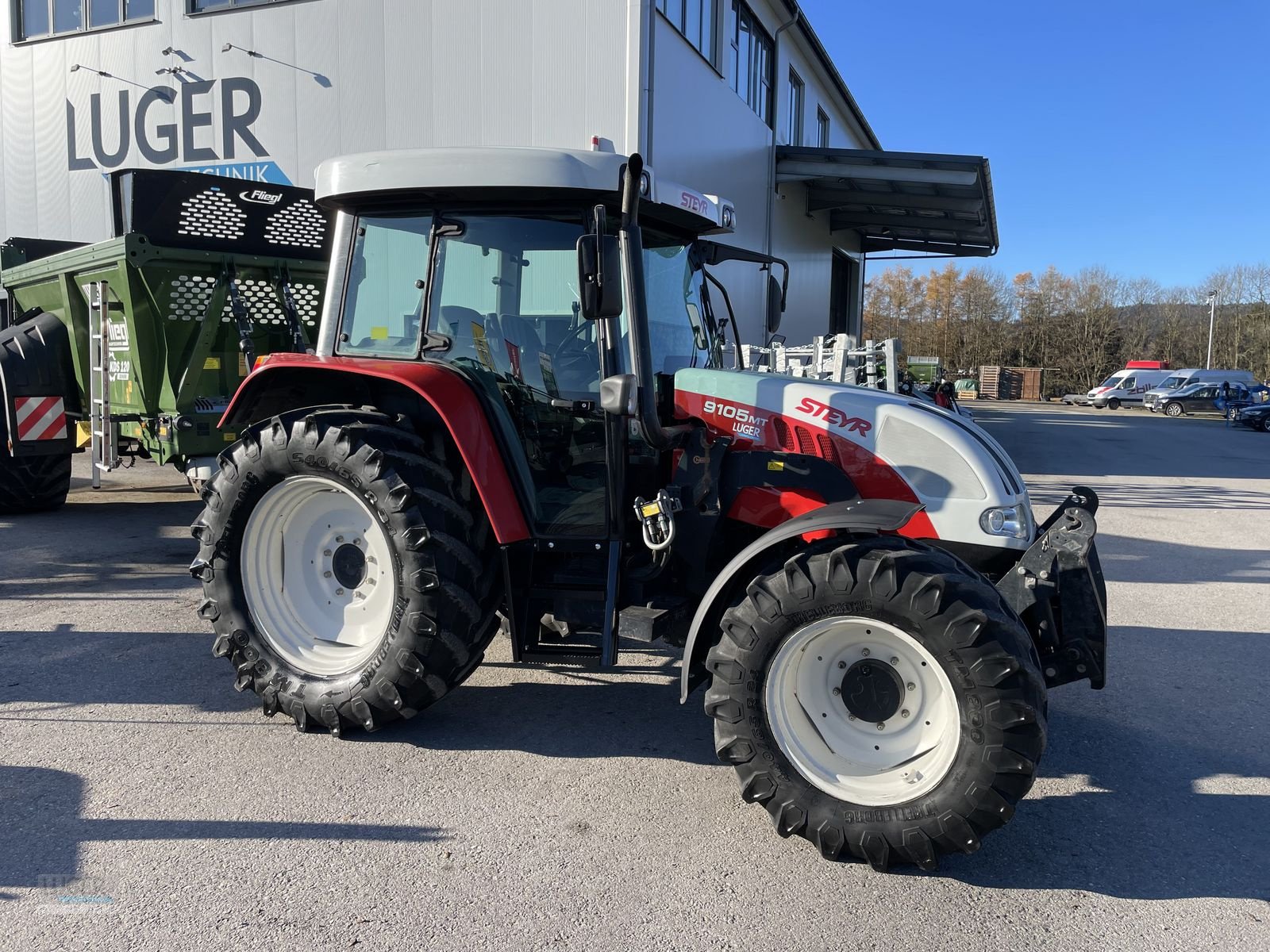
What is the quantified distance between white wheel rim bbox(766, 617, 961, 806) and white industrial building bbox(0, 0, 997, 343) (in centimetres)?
836

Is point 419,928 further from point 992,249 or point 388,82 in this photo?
point 992,249

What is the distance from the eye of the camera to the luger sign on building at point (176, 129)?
12.7m

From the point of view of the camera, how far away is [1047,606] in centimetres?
319

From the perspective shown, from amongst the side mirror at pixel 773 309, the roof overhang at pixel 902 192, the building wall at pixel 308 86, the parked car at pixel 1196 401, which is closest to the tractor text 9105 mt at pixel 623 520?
the side mirror at pixel 773 309

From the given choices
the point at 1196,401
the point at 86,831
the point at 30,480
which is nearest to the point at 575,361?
the point at 86,831

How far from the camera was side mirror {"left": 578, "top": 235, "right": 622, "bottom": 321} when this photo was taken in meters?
3.11

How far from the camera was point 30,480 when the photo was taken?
8320 mm

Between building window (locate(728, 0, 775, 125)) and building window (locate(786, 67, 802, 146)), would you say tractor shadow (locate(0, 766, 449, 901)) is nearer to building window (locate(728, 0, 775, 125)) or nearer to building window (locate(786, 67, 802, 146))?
building window (locate(728, 0, 775, 125))

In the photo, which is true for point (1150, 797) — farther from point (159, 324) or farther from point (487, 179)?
point (159, 324)

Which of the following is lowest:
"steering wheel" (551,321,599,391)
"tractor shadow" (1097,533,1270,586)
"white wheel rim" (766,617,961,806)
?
"tractor shadow" (1097,533,1270,586)

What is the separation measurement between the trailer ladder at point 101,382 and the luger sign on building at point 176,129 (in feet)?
18.9

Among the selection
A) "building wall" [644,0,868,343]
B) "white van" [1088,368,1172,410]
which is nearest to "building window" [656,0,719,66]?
"building wall" [644,0,868,343]

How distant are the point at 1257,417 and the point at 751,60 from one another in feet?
68.6

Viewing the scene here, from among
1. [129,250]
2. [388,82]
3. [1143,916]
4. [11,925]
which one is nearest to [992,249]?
[388,82]
